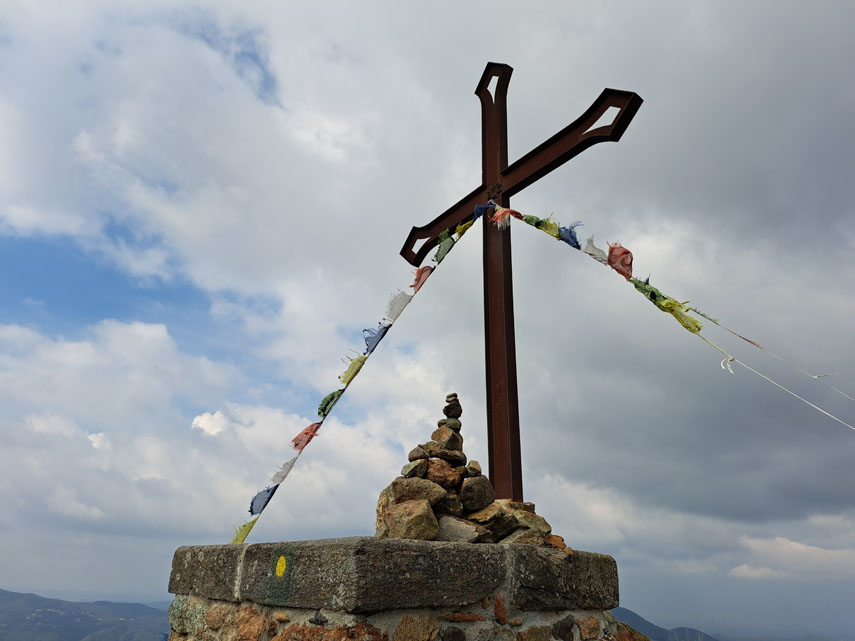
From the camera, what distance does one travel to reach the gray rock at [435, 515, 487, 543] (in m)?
2.67

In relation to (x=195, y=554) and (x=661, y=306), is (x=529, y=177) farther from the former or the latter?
(x=195, y=554)

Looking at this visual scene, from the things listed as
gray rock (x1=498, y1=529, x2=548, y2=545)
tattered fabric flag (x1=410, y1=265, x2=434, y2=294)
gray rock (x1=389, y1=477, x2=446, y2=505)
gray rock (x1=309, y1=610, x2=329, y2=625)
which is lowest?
gray rock (x1=309, y1=610, x2=329, y2=625)

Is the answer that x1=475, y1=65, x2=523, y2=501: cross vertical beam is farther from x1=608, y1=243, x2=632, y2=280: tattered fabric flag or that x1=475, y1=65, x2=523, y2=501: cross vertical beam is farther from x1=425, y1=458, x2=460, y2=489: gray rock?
x1=608, y1=243, x2=632, y2=280: tattered fabric flag

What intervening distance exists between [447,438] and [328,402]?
3.75ft

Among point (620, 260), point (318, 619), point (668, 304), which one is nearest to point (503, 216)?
point (620, 260)

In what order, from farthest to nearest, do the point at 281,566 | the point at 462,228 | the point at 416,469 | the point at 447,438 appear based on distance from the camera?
the point at 462,228
the point at 447,438
the point at 416,469
the point at 281,566

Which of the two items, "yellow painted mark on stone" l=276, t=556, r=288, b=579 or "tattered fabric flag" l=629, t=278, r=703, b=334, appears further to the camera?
"tattered fabric flag" l=629, t=278, r=703, b=334

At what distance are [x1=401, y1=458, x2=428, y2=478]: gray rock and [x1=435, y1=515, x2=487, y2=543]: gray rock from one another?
23cm

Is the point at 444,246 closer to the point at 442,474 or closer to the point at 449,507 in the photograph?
the point at 442,474

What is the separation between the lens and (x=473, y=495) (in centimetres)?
296

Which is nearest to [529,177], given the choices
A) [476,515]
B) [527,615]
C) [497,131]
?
[497,131]

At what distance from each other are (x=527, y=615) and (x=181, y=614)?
1.80m

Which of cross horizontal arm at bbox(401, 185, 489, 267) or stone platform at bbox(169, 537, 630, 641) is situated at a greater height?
cross horizontal arm at bbox(401, 185, 489, 267)

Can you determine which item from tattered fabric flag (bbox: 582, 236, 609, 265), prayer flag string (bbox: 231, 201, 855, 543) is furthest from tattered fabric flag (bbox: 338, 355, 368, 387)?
tattered fabric flag (bbox: 582, 236, 609, 265)
